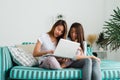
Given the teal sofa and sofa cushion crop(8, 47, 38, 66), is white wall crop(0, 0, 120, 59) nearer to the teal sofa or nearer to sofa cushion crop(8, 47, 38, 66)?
sofa cushion crop(8, 47, 38, 66)

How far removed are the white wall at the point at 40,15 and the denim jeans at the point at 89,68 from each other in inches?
78.4

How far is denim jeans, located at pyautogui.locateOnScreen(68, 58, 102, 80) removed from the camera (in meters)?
2.09

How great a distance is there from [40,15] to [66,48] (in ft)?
6.99

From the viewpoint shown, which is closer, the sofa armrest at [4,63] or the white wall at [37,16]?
the sofa armrest at [4,63]

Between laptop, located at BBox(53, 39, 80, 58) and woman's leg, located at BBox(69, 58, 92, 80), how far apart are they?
0.38 ft

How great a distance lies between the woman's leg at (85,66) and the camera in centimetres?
209

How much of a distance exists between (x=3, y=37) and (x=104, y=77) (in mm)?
2238

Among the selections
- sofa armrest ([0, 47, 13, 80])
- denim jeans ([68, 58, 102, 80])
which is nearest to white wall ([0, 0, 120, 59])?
sofa armrest ([0, 47, 13, 80])

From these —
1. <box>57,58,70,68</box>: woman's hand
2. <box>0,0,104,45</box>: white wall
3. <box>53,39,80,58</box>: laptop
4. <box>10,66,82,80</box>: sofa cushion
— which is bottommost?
<box>10,66,82,80</box>: sofa cushion

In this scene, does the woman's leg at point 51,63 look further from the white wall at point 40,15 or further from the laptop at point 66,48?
the white wall at point 40,15

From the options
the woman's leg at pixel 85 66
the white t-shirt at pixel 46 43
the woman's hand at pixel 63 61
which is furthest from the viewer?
the white t-shirt at pixel 46 43

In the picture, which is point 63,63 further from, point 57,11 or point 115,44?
point 57,11

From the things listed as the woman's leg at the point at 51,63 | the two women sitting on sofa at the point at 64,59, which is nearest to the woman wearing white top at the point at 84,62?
the two women sitting on sofa at the point at 64,59

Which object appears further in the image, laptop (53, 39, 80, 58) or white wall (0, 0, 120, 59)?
white wall (0, 0, 120, 59)
